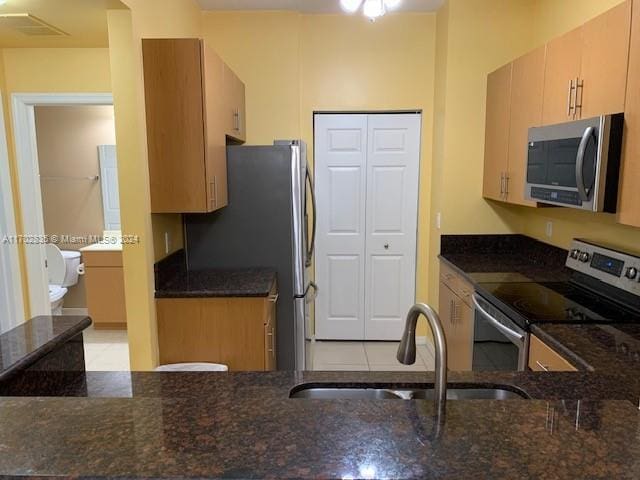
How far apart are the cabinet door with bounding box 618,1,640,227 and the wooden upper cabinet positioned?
0.04 meters

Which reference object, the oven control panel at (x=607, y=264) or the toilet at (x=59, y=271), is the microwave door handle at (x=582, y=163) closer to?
the oven control panel at (x=607, y=264)

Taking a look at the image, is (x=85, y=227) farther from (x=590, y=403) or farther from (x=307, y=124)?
(x=590, y=403)

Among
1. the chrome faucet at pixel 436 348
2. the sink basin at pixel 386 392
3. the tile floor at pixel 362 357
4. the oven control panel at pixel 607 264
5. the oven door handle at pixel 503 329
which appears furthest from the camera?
the tile floor at pixel 362 357

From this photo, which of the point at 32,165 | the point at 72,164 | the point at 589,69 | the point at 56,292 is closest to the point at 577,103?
the point at 589,69

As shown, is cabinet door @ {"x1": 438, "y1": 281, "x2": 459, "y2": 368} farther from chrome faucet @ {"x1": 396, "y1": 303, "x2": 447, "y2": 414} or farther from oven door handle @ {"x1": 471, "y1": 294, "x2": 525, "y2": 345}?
chrome faucet @ {"x1": 396, "y1": 303, "x2": 447, "y2": 414}

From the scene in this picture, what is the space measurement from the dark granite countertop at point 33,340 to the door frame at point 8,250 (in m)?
2.06

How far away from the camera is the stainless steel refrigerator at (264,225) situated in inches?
120

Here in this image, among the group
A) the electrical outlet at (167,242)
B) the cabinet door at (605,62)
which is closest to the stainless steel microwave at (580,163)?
the cabinet door at (605,62)

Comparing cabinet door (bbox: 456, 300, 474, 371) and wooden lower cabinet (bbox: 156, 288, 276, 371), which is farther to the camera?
cabinet door (bbox: 456, 300, 474, 371)

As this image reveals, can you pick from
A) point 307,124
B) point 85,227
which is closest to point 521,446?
point 307,124

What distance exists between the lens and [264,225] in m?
3.10

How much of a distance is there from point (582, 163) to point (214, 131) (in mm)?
1885

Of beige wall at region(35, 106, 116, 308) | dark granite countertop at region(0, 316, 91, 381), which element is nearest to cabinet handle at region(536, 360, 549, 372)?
dark granite countertop at region(0, 316, 91, 381)

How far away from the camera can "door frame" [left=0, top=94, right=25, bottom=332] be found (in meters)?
3.08
